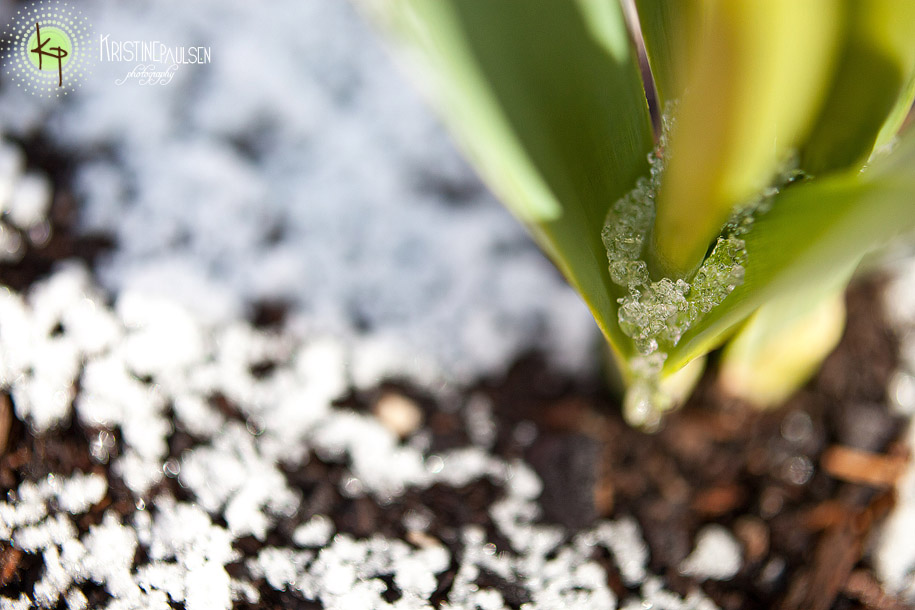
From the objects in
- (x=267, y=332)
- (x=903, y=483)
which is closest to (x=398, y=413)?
(x=267, y=332)

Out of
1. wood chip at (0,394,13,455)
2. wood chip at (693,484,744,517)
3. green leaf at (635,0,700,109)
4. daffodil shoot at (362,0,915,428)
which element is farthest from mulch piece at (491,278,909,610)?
wood chip at (0,394,13,455)

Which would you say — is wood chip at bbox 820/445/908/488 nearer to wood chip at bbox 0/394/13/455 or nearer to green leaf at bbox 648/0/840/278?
green leaf at bbox 648/0/840/278

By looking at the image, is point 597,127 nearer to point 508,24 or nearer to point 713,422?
point 508,24

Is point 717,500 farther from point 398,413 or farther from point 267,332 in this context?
point 267,332

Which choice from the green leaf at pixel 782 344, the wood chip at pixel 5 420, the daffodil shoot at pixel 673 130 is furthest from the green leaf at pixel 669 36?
the wood chip at pixel 5 420

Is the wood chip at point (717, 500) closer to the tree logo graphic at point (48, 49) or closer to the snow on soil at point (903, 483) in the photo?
the snow on soil at point (903, 483)
